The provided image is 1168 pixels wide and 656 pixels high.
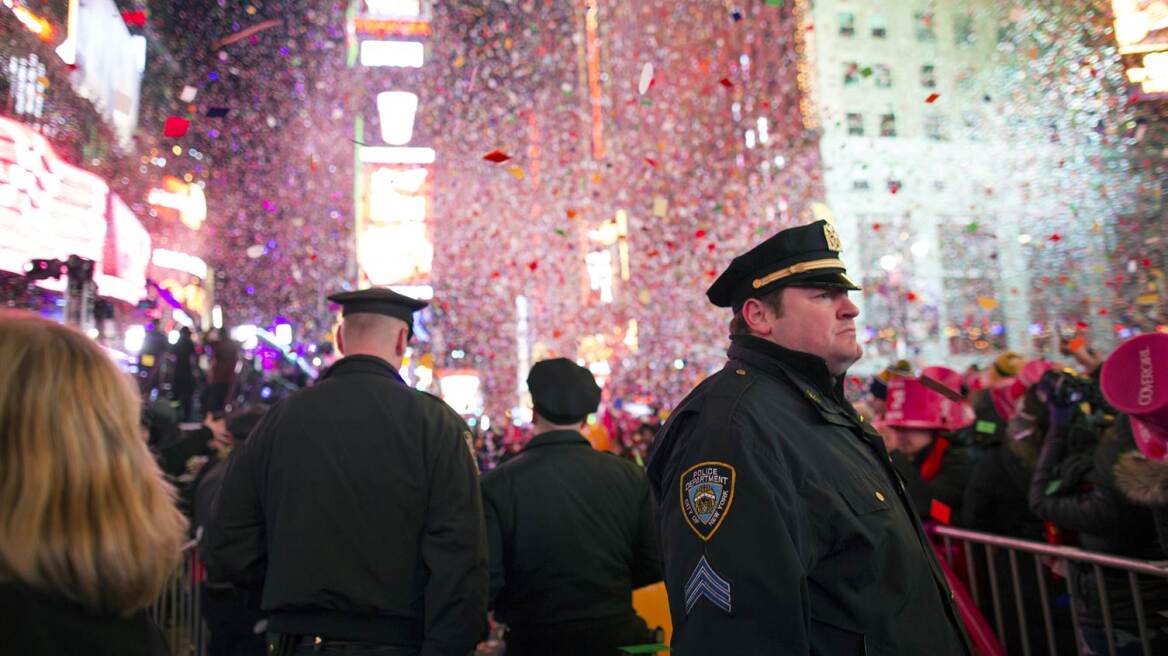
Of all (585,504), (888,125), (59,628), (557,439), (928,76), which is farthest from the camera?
(888,125)

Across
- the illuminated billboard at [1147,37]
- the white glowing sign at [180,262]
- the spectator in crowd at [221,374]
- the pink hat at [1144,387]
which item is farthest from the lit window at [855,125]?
the pink hat at [1144,387]

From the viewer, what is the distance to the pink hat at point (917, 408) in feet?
16.1

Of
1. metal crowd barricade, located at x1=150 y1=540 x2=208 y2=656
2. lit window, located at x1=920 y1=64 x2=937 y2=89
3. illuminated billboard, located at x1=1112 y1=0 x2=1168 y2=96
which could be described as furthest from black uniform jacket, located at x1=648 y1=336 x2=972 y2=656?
lit window, located at x1=920 y1=64 x2=937 y2=89

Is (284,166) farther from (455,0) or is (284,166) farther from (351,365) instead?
(351,365)

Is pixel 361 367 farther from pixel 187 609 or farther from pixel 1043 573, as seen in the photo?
pixel 187 609

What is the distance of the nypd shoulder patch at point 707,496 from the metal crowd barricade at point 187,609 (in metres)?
4.34

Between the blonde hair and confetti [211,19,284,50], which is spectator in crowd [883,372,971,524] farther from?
confetti [211,19,284,50]

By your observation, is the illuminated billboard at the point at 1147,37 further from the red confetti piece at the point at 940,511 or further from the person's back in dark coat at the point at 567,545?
the person's back in dark coat at the point at 567,545

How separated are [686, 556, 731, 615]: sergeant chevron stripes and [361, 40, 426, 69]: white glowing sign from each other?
30.0 metres

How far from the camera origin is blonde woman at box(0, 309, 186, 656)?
1.19 metres

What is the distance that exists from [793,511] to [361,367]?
1.80 m

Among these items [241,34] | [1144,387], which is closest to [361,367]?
[1144,387]

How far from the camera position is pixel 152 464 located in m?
1.38

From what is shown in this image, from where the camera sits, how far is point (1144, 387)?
Answer: 303cm
